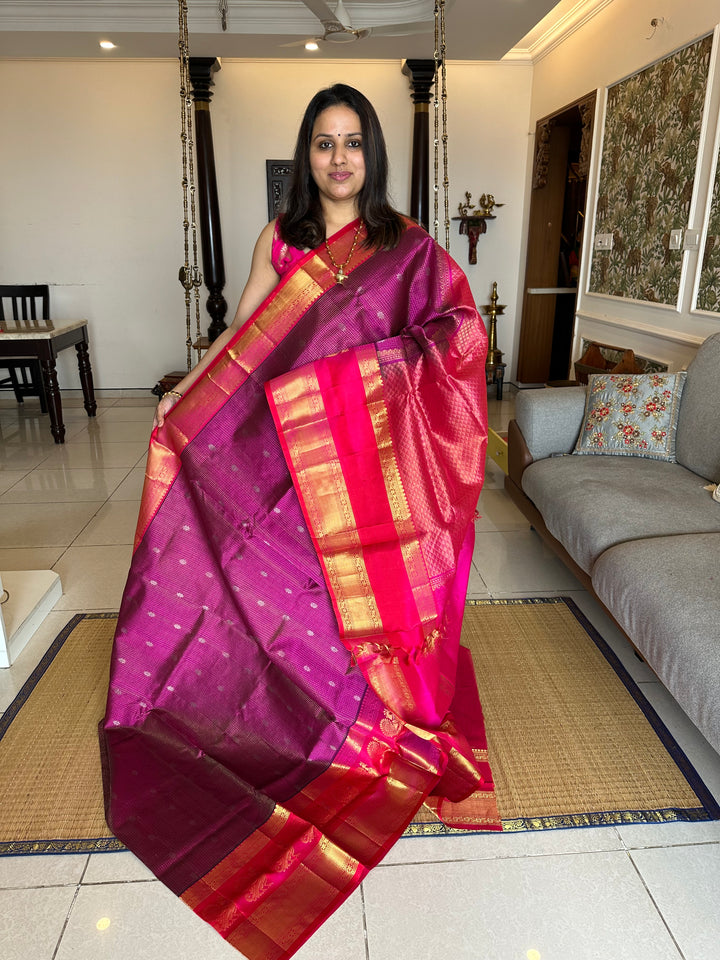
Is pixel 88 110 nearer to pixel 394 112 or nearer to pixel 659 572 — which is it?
pixel 394 112

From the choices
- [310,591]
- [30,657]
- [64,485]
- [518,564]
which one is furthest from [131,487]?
[310,591]

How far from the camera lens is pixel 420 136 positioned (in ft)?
16.4

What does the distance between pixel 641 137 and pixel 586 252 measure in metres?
0.85

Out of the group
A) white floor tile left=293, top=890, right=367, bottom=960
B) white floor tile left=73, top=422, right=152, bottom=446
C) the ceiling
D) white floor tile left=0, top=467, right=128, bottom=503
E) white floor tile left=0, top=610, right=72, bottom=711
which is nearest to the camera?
white floor tile left=293, top=890, right=367, bottom=960

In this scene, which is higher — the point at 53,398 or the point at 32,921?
the point at 53,398

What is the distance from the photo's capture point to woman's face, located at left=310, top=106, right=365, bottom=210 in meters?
1.50

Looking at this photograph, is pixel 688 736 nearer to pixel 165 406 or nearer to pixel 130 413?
pixel 165 406

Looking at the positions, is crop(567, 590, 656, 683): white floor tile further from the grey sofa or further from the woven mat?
the grey sofa

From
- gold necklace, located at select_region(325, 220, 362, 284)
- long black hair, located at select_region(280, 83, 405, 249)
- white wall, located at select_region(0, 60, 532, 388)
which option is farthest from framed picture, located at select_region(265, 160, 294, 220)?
gold necklace, located at select_region(325, 220, 362, 284)

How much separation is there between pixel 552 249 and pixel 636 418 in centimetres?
330

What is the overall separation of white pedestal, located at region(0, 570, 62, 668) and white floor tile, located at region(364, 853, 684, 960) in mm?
1319

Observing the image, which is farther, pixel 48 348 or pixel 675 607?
pixel 48 348

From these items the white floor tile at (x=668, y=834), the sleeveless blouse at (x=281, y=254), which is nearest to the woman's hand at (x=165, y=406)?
the sleeveless blouse at (x=281, y=254)

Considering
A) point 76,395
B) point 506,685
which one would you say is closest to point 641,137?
point 506,685
